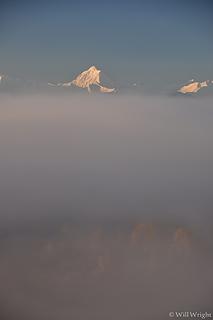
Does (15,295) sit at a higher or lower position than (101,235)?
lower

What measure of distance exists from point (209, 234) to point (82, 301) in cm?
166

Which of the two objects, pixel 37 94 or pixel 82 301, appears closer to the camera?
pixel 82 301

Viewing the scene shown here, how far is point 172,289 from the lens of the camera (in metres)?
3.48

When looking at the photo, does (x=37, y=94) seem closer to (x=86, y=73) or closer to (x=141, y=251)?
(x=86, y=73)

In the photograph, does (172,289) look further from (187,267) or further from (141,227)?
(141,227)

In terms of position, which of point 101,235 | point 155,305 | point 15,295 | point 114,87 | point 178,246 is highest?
point 114,87

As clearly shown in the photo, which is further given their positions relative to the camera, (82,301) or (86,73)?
(86,73)

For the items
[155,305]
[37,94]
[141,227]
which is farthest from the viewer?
[37,94]

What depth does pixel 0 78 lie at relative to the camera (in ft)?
11.8

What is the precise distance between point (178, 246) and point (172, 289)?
1.59ft

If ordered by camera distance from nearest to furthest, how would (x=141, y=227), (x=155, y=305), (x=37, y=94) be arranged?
(x=155, y=305)
(x=141, y=227)
(x=37, y=94)

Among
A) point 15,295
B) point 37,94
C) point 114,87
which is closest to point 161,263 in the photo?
point 15,295

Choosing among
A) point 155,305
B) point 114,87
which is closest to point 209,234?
point 155,305

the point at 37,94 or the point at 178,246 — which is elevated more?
the point at 37,94
